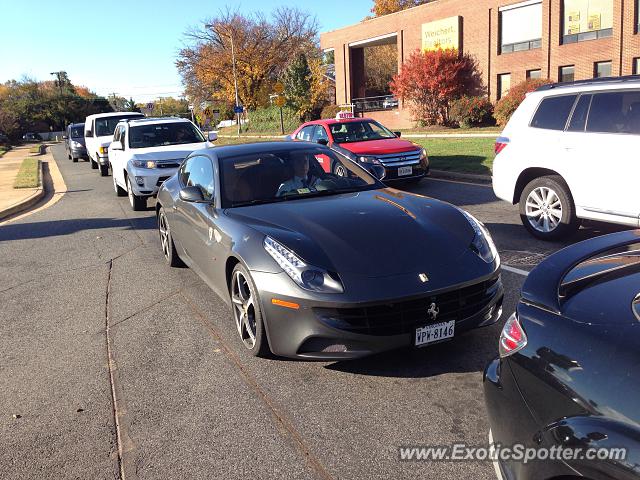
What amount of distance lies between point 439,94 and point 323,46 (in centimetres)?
1630

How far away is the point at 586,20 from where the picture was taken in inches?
1131

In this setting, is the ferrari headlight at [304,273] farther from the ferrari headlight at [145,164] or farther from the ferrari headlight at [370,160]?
the ferrari headlight at [145,164]

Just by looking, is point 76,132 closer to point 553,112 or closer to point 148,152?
point 148,152

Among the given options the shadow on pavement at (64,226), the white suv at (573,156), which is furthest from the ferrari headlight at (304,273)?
the shadow on pavement at (64,226)

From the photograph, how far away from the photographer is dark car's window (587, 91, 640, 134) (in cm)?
651

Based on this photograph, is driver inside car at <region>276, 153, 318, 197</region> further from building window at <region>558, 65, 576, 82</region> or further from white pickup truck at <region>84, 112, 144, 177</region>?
building window at <region>558, 65, 576, 82</region>

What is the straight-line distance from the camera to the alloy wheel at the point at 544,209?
7336 millimetres

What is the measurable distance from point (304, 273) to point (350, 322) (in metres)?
0.44

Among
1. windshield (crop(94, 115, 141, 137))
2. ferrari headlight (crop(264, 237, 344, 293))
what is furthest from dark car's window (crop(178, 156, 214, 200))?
windshield (crop(94, 115, 141, 137))

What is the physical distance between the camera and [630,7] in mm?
26766

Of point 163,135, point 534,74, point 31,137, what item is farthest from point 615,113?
point 31,137

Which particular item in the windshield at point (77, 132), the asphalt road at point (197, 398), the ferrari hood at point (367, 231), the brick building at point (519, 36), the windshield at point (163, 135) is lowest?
the asphalt road at point (197, 398)

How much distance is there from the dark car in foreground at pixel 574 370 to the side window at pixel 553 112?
199 inches

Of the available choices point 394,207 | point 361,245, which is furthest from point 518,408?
point 394,207
